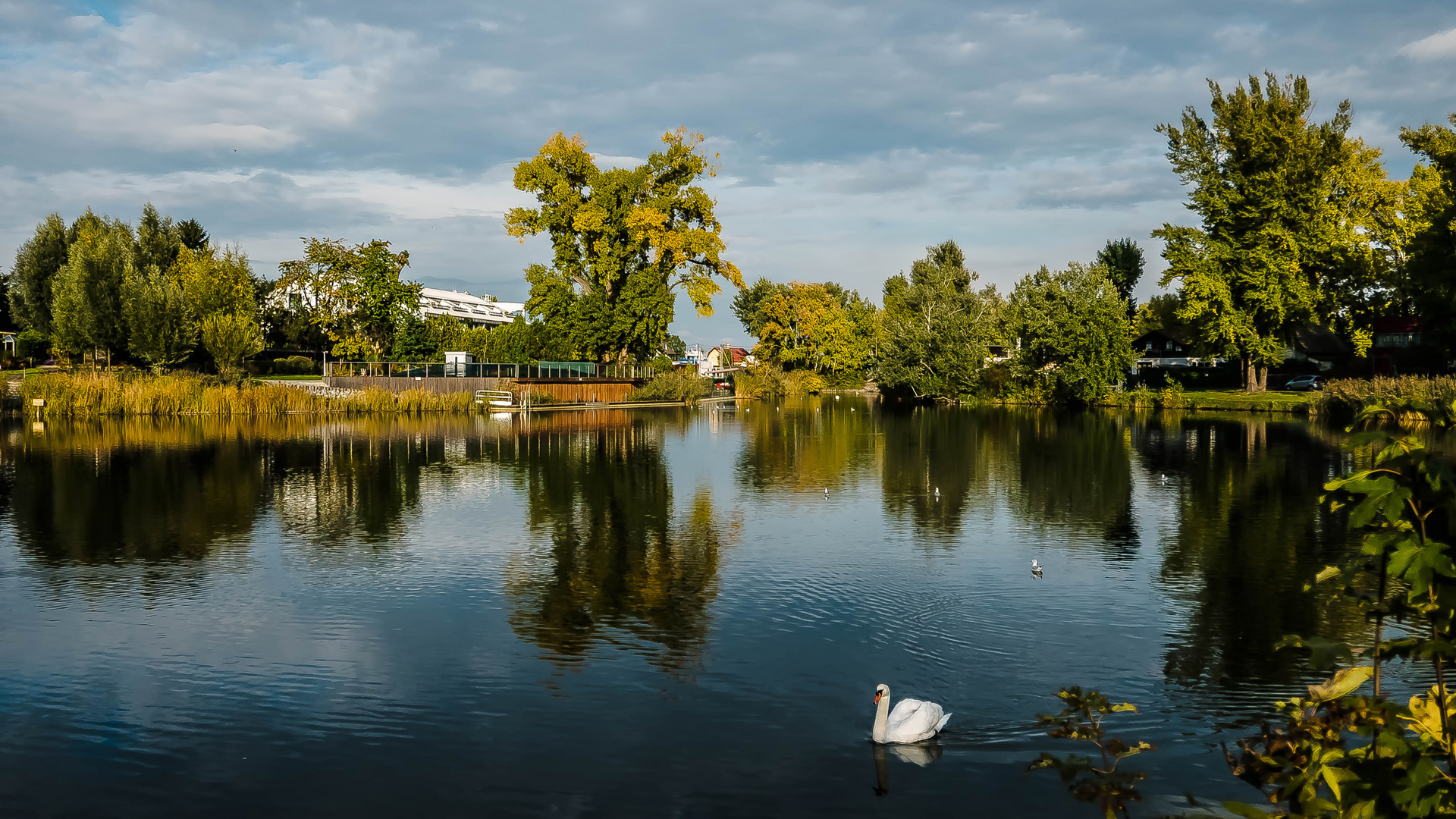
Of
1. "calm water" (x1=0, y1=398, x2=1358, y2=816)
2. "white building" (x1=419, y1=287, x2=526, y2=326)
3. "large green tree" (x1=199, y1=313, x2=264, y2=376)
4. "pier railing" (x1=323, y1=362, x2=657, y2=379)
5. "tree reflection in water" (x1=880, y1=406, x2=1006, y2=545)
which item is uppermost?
"white building" (x1=419, y1=287, x2=526, y2=326)

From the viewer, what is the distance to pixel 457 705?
988cm

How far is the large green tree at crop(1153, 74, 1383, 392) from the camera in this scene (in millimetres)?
60812

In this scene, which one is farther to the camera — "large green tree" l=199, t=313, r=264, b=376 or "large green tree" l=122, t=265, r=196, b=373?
"large green tree" l=122, t=265, r=196, b=373

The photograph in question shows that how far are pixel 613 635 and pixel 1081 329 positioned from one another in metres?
58.4

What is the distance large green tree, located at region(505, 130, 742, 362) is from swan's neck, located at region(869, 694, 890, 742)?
60.4 m

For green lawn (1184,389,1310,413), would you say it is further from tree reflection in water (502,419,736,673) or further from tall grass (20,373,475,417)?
tall grass (20,373,475,417)

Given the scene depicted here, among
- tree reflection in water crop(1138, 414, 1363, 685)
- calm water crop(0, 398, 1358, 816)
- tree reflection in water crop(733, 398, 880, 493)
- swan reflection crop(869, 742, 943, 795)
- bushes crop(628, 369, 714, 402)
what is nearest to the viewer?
calm water crop(0, 398, 1358, 816)

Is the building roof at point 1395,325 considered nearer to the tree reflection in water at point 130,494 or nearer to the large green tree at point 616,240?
the large green tree at point 616,240

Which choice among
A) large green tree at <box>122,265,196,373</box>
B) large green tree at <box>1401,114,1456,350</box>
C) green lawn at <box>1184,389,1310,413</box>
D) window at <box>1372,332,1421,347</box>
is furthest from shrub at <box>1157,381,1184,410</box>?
large green tree at <box>122,265,196,373</box>

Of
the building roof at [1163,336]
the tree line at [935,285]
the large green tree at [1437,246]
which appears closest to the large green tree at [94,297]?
the tree line at [935,285]

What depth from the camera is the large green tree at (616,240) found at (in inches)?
2672

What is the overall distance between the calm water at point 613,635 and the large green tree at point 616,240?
43416 mm

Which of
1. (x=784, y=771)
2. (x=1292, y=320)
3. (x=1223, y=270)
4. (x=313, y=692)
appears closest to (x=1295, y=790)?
(x=784, y=771)

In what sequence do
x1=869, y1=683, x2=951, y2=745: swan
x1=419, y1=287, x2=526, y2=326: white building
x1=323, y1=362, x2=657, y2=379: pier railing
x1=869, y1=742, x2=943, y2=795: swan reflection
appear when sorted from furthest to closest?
x1=419, y1=287, x2=526, y2=326: white building → x1=323, y1=362, x2=657, y2=379: pier railing → x1=869, y1=683, x2=951, y2=745: swan → x1=869, y1=742, x2=943, y2=795: swan reflection
